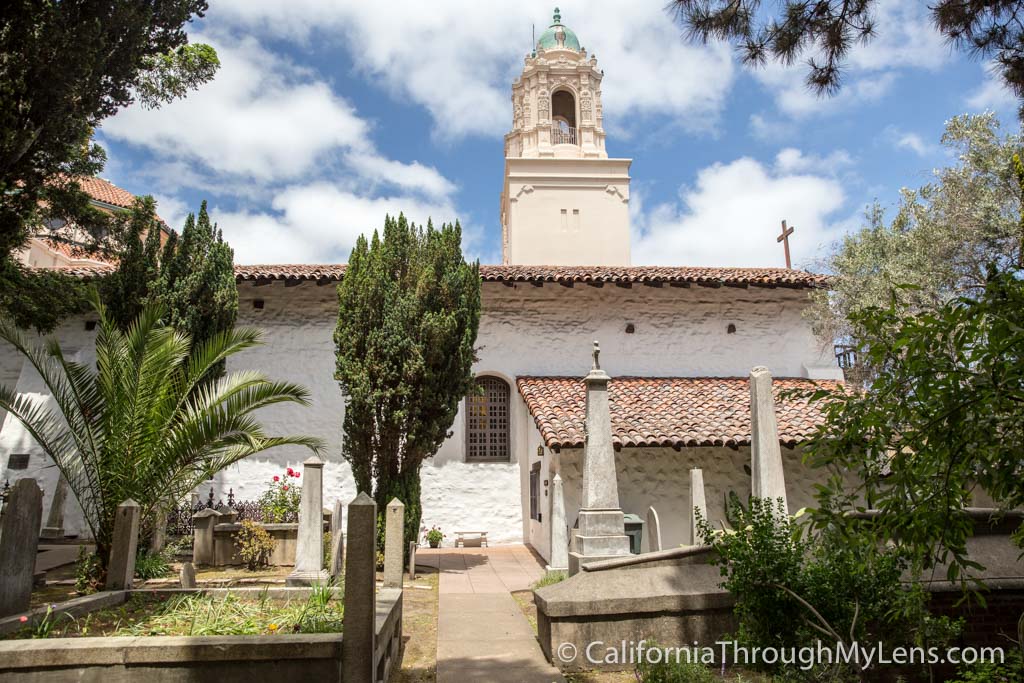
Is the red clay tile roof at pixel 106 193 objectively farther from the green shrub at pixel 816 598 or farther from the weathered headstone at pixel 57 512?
the green shrub at pixel 816 598

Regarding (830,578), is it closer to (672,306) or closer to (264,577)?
(264,577)

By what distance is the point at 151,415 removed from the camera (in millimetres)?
8055

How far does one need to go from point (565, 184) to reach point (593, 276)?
8.43 m

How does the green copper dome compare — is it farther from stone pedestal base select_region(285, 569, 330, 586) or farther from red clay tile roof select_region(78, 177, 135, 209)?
stone pedestal base select_region(285, 569, 330, 586)

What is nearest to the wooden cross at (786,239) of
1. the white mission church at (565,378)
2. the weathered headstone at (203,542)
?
the white mission church at (565,378)

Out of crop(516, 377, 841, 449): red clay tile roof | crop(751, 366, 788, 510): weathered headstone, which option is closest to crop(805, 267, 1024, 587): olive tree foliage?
crop(751, 366, 788, 510): weathered headstone

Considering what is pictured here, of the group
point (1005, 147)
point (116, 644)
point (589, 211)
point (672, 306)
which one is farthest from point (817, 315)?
point (116, 644)

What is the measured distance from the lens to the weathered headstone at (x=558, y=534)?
33.3 ft

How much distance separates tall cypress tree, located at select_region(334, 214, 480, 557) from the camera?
1084 cm

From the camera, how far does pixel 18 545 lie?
232 inches

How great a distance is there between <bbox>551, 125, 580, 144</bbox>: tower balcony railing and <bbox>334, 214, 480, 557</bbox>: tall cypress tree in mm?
13567

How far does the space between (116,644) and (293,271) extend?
453 inches

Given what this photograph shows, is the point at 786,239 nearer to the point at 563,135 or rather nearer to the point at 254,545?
the point at 563,135

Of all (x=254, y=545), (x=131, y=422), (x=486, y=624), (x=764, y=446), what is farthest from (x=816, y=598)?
(x=254, y=545)
